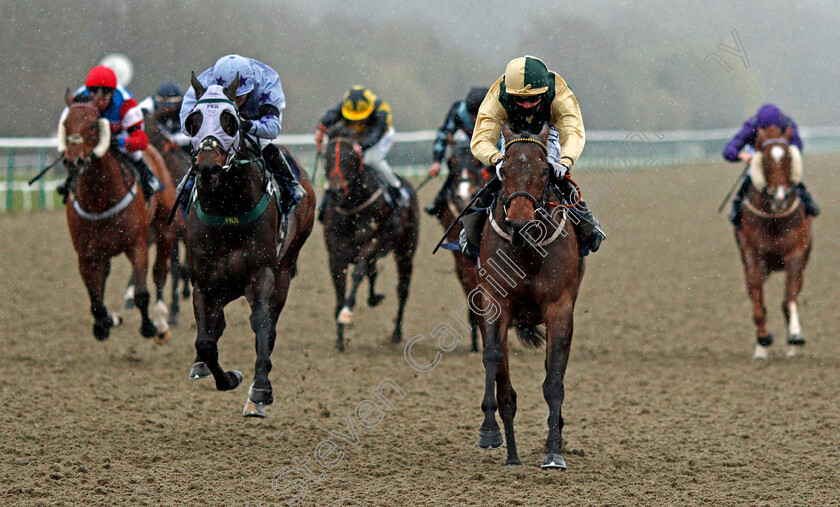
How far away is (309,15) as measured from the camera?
29125mm

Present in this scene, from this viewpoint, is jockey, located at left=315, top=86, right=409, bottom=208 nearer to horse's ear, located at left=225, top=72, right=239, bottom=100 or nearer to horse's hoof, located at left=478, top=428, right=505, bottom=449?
horse's ear, located at left=225, top=72, right=239, bottom=100

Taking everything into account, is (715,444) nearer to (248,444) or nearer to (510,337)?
(248,444)

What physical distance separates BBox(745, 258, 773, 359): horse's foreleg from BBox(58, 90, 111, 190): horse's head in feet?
18.0

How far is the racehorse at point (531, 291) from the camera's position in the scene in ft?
16.6

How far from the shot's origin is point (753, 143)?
363 inches

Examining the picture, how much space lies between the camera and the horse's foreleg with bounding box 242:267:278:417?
539 cm

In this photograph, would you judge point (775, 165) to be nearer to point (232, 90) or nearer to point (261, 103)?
point (261, 103)

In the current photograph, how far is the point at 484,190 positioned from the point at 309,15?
24667 millimetres

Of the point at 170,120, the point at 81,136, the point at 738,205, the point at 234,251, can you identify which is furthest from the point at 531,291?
the point at 170,120

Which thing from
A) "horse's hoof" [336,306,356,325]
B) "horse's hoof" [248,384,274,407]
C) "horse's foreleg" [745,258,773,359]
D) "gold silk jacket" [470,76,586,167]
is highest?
"gold silk jacket" [470,76,586,167]

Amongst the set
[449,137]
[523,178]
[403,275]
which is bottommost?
[403,275]

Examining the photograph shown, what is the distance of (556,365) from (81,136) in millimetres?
3866

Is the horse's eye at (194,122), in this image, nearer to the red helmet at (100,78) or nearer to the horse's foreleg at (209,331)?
the horse's foreleg at (209,331)

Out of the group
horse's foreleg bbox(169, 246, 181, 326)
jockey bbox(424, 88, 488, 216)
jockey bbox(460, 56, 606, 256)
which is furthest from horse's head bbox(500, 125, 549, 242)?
horse's foreleg bbox(169, 246, 181, 326)
